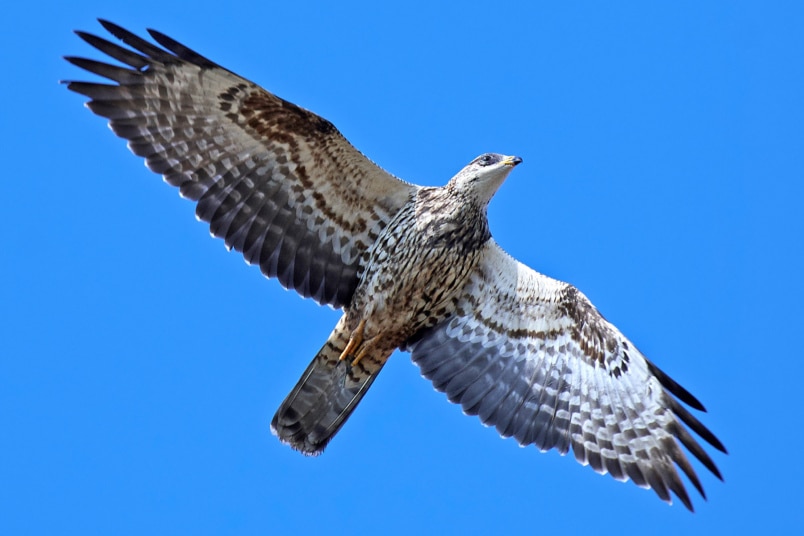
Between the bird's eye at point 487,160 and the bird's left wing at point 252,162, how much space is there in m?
0.66

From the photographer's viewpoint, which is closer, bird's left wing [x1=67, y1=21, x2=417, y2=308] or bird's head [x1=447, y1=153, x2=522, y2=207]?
bird's left wing [x1=67, y1=21, x2=417, y2=308]

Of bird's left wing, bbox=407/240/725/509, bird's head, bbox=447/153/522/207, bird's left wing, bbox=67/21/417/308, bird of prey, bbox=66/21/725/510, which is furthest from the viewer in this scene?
bird's left wing, bbox=407/240/725/509

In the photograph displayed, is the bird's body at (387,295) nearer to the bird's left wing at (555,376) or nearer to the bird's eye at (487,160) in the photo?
the bird's eye at (487,160)

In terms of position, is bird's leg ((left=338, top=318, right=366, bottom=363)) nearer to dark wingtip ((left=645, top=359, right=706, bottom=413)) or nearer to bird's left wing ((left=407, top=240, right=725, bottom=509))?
bird's left wing ((left=407, top=240, right=725, bottom=509))

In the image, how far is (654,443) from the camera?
38.6 feet

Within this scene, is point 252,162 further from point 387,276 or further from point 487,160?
point 487,160

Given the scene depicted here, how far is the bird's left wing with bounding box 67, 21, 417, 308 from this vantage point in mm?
11086

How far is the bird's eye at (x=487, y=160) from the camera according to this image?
37.8ft

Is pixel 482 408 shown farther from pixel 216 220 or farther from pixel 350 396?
pixel 216 220

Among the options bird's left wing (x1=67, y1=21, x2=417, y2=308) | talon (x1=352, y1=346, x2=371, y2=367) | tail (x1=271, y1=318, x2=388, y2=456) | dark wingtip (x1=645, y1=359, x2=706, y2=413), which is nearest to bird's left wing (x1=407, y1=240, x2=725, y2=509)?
dark wingtip (x1=645, y1=359, x2=706, y2=413)

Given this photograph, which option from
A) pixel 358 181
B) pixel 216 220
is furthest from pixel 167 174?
pixel 358 181

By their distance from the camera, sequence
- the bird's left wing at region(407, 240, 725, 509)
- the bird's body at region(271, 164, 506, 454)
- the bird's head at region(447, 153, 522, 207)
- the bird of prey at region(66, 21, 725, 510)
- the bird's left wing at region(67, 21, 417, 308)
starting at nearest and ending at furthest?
the bird's left wing at region(67, 21, 417, 308)
the bird of prey at region(66, 21, 725, 510)
the bird's head at region(447, 153, 522, 207)
the bird's body at region(271, 164, 506, 454)
the bird's left wing at region(407, 240, 725, 509)

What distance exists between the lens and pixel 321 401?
1159 centimetres

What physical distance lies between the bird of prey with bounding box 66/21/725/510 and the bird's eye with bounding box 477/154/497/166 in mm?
19
